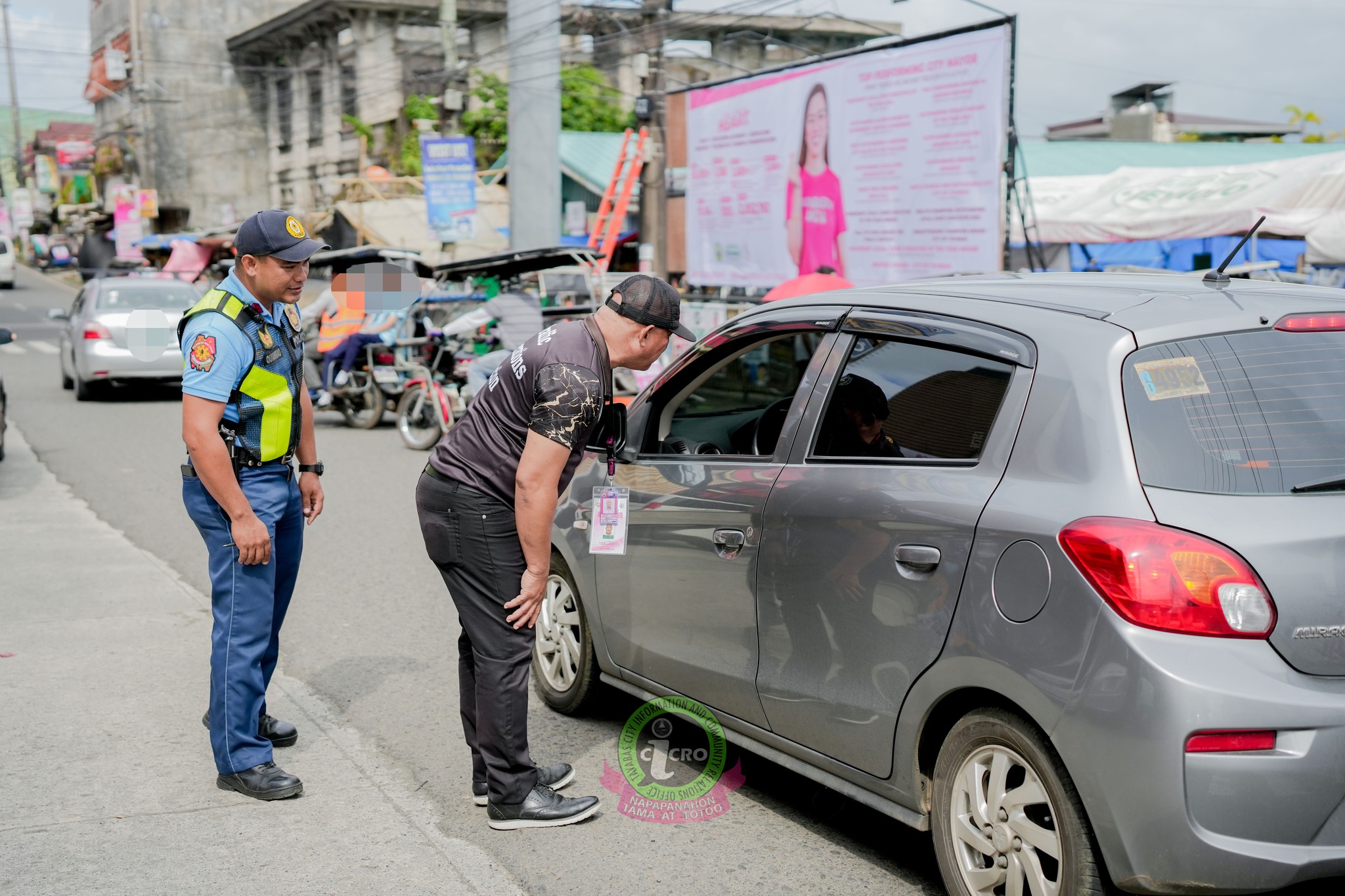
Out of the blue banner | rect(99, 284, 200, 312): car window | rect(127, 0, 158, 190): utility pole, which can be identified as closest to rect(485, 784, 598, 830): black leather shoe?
rect(99, 284, 200, 312): car window

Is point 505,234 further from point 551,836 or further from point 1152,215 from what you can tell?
point 551,836

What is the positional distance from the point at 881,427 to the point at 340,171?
139ft

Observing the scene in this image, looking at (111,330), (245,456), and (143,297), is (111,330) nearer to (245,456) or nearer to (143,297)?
(143,297)

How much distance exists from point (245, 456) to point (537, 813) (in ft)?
4.89

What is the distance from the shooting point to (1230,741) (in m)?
2.57

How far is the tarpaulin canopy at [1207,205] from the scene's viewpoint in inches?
492

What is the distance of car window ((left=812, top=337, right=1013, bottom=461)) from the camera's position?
10.7 feet

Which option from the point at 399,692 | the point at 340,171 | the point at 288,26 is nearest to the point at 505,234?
the point at 340,171

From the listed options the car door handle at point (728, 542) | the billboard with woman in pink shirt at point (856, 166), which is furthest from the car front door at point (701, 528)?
the billboard with woman in pink shirt at point (856, 166)

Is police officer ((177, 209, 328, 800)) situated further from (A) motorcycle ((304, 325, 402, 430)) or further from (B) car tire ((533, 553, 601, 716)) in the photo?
(A) motorcycle ((304, 325, 402, 430))

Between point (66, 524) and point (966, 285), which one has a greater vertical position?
point (966, 285)

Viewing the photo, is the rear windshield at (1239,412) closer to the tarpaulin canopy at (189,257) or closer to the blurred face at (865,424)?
the blurred face at (865,424)

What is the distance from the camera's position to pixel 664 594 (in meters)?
4.11

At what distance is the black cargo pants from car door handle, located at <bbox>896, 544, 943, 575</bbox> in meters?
1.20
